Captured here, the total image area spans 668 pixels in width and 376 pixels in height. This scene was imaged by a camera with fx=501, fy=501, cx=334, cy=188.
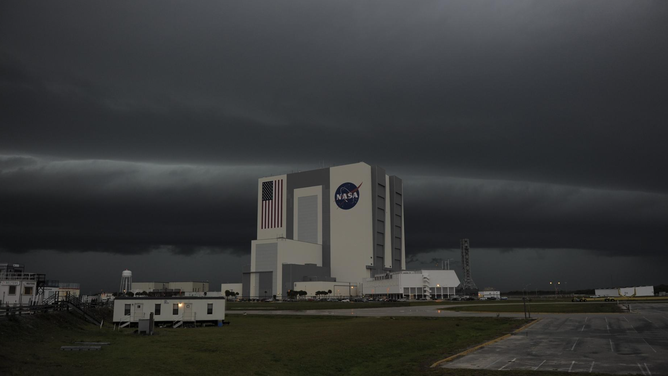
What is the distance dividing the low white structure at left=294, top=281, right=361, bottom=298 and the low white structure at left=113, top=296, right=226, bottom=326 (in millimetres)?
117200

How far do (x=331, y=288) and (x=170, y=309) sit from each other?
126362 millimetres

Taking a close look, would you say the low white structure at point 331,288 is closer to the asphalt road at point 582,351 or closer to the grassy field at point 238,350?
the grassy field at point 238,350

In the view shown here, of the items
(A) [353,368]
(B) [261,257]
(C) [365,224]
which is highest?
(C) [365,224]

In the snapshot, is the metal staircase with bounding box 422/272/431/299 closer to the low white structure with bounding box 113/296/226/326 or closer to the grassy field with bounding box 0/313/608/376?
the low white structure with bounding box 113/296/226/326

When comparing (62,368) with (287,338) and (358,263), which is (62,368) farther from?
(358,263)

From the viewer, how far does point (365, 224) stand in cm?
19600

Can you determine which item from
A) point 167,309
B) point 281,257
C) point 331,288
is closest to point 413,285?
point 331,288

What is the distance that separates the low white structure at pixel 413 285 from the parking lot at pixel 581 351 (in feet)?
415

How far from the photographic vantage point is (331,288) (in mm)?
185875

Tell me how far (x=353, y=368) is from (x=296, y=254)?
156662mm

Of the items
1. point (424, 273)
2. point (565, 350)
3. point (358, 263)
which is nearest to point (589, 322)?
point (565, 350)

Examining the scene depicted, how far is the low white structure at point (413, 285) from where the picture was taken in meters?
181

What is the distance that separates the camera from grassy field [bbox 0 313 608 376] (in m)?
30.8

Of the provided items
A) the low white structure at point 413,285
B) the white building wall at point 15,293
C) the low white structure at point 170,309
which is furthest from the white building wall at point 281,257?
the white building wall at point 15,293
